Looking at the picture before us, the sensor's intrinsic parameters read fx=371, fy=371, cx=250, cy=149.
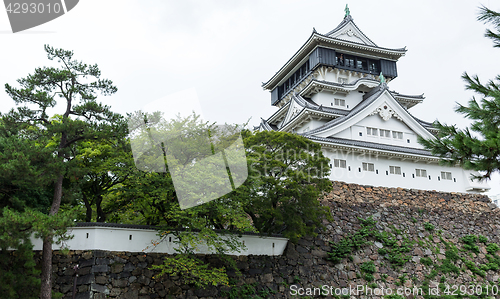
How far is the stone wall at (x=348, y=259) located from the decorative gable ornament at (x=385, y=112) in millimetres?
3972

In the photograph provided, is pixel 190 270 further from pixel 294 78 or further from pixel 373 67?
pixel 373 67

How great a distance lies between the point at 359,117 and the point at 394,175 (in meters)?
3.31

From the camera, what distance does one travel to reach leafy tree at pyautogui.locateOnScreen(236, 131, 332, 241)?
41.2 ft

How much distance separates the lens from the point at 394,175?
1803cm

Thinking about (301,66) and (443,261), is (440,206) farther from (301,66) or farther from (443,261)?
(301,66)

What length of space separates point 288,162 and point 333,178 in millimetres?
3839

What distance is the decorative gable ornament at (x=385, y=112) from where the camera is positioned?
63.1 feet

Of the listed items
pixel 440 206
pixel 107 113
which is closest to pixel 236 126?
pixel 107 113

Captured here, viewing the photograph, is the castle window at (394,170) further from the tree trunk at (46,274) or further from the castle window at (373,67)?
the tree trunk at (46,274)

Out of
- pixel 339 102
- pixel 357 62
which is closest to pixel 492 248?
pixel 339 102

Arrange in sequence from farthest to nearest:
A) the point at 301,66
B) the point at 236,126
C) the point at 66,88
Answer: the point at 301,66
the point at 236,126
the point at 66,88

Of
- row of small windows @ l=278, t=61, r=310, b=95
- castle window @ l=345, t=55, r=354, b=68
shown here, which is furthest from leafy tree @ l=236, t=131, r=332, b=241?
castle window @ l=345, t=55, r=354, b=68

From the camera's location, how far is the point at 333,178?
16859mm

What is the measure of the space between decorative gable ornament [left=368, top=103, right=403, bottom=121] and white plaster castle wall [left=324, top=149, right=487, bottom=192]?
241cm
